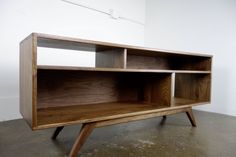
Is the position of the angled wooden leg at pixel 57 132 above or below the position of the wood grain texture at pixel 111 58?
below

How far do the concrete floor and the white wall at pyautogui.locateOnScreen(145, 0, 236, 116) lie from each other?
607mm

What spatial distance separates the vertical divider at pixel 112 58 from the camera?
1165 millimetres

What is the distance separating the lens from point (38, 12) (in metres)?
1.87

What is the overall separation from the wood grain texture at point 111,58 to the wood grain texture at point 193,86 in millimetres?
905

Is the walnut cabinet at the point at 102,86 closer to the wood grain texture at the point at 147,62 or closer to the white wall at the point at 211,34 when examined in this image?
the wood grain texture at the point at 147,62

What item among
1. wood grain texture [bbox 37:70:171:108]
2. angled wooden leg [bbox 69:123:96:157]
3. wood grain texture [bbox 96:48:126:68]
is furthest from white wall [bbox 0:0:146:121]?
angled wooden leg [bbox 69:123:96:157]

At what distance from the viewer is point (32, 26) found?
6.03 feet

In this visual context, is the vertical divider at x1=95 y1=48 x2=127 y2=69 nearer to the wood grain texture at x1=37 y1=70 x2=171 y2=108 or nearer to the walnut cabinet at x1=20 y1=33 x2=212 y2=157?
the walnut cabinet at x1=20 y1=33 x2=212 y2=157

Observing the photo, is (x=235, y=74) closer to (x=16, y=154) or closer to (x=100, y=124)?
(x=100, y=124)

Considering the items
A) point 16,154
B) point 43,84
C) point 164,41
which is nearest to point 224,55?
point 164,41

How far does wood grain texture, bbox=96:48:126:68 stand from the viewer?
1174 mm

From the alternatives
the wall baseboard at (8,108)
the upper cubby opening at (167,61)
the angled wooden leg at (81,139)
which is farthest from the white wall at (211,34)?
the wall baseboard at (8,108)

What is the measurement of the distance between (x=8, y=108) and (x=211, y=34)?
7.77ft

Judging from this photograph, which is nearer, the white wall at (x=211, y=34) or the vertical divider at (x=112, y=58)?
the vertical divider at (x=112, y=58)
